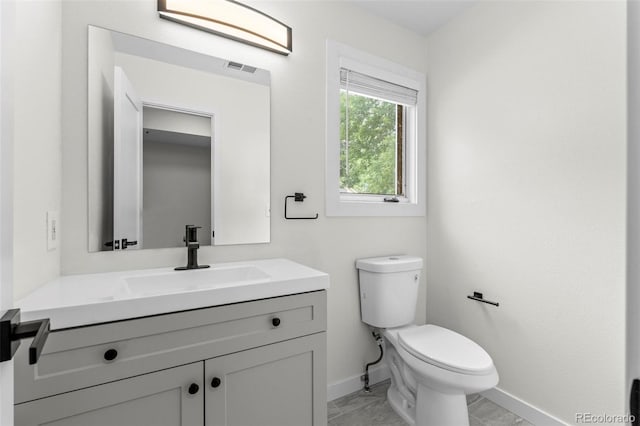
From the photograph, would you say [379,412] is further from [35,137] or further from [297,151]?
[35,137]

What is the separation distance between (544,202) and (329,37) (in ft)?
4.92

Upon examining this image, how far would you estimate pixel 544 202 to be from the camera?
5.20 ft

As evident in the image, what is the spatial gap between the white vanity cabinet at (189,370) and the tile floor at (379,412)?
549 mm

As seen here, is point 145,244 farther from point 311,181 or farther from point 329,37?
point 329,37

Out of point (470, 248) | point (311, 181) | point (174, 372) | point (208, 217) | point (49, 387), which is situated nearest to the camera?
point (49, 387)

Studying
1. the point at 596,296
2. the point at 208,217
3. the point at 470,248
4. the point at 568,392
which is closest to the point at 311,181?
the point at 208,217

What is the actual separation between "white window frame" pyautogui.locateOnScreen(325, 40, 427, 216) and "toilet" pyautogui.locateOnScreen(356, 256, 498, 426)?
35 centimetres

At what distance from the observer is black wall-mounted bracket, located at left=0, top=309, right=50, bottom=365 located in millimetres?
415

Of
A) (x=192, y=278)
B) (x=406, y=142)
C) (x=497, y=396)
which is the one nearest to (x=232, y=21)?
(x=192, y=278)

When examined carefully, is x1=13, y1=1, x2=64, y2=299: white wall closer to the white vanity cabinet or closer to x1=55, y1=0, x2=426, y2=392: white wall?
x1=55, y1=0, x2=426, y2=392: white wall

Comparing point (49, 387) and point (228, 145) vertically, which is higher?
point (228, 145)

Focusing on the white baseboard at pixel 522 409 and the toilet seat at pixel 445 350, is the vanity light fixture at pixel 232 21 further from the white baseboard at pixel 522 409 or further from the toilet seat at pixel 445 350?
the white baseboard at pixel 522 409

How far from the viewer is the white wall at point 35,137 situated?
2.85 feet

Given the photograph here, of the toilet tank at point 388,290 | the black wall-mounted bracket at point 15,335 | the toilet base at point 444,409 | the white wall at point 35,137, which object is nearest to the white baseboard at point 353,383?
the toilet tank at point 388,290
